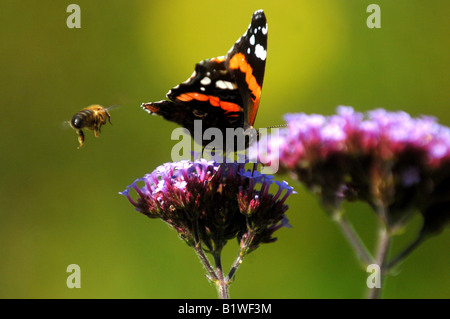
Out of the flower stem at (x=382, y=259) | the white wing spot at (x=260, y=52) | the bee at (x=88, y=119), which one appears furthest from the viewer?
the bee at (x=88, y=119)

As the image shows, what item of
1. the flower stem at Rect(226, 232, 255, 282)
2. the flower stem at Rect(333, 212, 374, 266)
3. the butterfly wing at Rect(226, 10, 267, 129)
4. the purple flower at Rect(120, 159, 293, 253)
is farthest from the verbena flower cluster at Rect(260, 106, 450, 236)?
the butterfly wing at Rect(226, 10, 267, 129)

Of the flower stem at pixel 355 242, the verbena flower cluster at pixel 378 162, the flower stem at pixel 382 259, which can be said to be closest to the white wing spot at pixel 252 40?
the verbena flower cluster at pixel 378 162

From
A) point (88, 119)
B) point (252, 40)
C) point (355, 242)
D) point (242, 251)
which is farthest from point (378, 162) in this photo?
point (88, 119)

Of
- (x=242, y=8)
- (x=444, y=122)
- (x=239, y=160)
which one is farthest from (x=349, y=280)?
(x=242, y=8)

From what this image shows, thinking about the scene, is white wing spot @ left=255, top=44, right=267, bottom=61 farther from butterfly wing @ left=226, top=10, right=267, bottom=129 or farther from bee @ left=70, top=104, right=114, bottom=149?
bee @ left=70, top=104, right=114, bottom=149

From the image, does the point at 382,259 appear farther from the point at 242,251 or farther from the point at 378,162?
the point at 242,251

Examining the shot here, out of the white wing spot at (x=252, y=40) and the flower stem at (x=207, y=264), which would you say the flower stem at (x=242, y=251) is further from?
the white wing spot at (x=252, y=40)
